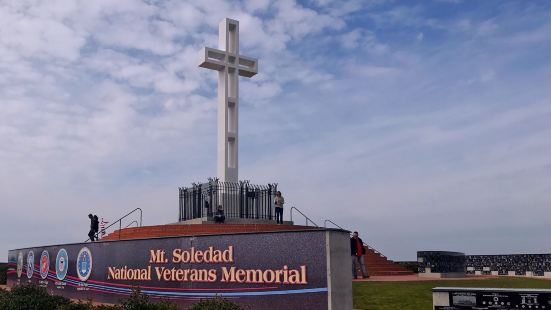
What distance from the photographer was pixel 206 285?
1366 centimetres

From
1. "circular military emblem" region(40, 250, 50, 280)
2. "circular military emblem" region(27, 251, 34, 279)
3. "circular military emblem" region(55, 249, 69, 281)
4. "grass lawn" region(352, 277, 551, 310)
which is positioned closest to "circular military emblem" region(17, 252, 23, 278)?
"circular military emblem" region(27, 251, 34, 279)

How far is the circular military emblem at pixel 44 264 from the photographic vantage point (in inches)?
834

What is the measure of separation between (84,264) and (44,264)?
13.5 feet

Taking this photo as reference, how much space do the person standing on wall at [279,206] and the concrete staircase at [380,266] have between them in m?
3.70

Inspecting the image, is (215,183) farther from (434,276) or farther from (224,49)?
(434,276)

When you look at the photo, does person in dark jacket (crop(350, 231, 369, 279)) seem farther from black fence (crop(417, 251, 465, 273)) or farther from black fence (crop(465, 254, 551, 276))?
black fence (crop(465, 254, 551, 276))

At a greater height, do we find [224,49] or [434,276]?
[224,49]

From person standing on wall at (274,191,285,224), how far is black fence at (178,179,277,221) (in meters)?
1.59

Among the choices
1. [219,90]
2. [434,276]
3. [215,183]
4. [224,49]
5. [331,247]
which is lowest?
[434,276]

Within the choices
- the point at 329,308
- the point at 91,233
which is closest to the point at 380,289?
the point at 329,308

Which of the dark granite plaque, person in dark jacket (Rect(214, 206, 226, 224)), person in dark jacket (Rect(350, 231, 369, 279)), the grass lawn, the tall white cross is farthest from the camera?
the tall white cross

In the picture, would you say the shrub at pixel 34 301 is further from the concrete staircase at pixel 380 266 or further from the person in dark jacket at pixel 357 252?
the concrete staircase at pixel 380 266

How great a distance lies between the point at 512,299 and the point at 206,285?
726 centimetres

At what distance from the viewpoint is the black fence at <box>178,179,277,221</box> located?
923 inches
